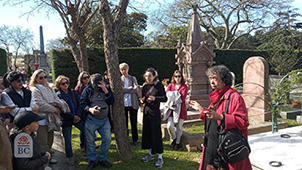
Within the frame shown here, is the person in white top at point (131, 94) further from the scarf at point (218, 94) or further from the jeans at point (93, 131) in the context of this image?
the scarf at point (218, 94)

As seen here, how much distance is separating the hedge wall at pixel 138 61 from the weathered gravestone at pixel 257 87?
898 cm

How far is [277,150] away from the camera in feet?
14.0

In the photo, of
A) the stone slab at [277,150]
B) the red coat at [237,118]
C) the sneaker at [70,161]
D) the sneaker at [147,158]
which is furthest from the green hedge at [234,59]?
the red coat at [237,118]

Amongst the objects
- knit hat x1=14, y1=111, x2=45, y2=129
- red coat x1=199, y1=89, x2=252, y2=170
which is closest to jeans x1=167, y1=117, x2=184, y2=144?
red coat x1=199, y1=89, x2=252, y2=170

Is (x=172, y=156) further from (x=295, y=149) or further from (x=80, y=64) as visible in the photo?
(x=80, y=64)

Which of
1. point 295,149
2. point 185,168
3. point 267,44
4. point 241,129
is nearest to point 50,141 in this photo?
point 185,168

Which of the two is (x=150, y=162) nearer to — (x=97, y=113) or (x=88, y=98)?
(x=97, y=113)

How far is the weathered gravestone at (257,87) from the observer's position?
746 cm

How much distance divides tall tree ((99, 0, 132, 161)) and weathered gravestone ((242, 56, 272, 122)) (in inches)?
190

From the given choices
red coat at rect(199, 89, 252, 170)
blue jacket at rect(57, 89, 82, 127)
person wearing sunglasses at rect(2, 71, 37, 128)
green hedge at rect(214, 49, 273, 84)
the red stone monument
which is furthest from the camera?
green hedge at rect(214, 49, 273, 84)

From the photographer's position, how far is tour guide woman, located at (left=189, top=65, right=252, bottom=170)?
2295 millimetres

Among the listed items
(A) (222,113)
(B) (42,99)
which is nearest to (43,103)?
(B) (42,99)

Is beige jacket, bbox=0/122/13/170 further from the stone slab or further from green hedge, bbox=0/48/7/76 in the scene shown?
green hedge, bbox=0/48/7/76

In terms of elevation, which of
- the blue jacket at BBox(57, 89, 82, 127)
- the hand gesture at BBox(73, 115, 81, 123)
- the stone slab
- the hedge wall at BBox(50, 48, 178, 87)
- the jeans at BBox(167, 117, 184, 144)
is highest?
the hedge wall at BBox(50, 48, 178, 87)
